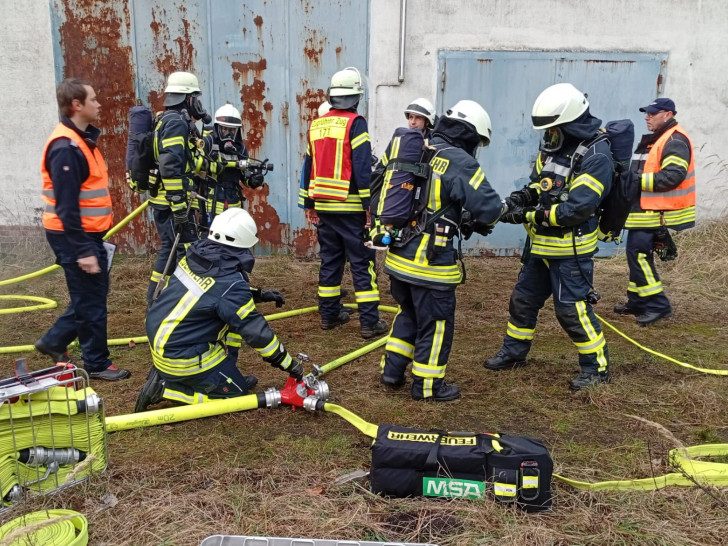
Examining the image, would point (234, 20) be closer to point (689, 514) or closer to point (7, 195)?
point (7, 195)

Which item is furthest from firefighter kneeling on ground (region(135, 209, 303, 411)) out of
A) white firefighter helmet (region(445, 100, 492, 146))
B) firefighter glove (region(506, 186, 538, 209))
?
firefighter glove (region(506, 186, 538, 209))

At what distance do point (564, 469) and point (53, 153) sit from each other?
12.5 feet

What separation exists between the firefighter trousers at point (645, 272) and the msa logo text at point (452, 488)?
393cm

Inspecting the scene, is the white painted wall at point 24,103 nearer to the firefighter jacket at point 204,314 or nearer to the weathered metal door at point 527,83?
the weathered metal door at point 527,83

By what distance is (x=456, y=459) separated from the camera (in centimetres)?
315

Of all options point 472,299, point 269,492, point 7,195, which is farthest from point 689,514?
point 7,195

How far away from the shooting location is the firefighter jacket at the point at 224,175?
6359 millimetres

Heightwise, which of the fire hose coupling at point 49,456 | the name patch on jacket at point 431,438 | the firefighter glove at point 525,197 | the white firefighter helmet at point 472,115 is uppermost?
the white firefighter helmet at point 472,115

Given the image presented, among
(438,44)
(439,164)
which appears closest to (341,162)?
(439,164)

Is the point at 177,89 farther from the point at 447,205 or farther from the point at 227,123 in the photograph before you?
the point at 447,205

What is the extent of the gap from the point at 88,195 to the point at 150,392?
147cm

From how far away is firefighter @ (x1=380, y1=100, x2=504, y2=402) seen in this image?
4094mm

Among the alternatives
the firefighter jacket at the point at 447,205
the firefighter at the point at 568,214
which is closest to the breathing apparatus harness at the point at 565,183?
the firefighter at the point at 568,214

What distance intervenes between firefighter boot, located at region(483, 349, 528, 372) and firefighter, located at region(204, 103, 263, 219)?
10.4ft
